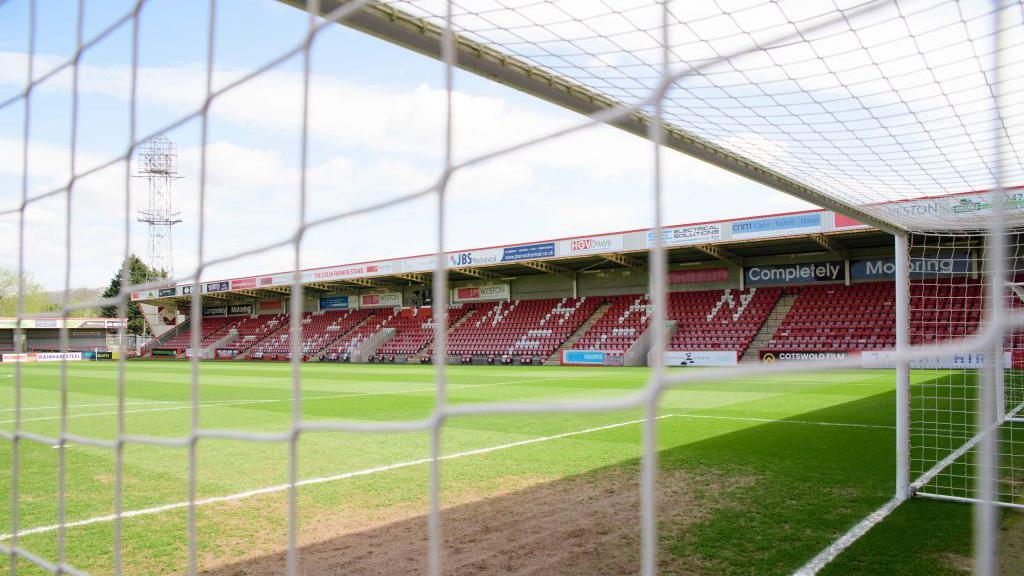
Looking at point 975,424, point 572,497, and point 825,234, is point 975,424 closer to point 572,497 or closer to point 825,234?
point 572,497

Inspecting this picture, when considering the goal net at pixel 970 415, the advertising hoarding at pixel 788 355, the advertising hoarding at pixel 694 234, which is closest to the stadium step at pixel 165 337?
the advertising hoarding at pixel 694 234

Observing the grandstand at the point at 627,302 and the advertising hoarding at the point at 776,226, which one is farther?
the grandstand at the point at 627,302

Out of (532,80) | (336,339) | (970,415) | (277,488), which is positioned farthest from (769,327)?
(336,339)

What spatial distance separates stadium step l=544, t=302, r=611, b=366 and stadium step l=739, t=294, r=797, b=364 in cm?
632

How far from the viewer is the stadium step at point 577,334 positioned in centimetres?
2527

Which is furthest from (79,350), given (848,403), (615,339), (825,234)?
(848,403)

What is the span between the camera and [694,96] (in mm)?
3312

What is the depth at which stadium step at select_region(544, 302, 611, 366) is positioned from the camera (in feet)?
82.9

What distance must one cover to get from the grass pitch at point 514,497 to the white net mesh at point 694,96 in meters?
0.25

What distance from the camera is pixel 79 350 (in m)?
43.9

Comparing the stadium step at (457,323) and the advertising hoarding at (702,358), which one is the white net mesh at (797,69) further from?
the stadium step at (457,323)

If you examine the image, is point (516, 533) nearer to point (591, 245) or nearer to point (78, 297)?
Result: point (78, 297)

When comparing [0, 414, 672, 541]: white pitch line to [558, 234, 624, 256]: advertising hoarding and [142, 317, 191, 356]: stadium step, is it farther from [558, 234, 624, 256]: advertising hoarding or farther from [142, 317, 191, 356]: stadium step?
[142, 317, 191, 356]: stadium step

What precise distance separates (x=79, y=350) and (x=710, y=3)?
5072 centimetres
